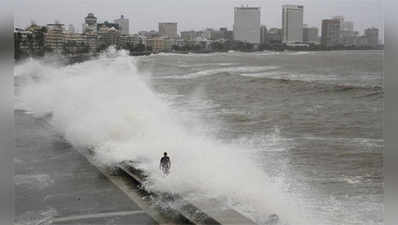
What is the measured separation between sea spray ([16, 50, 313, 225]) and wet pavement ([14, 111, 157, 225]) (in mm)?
412

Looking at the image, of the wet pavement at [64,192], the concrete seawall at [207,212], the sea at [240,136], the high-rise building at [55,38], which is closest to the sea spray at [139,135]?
the sea at [240,136]

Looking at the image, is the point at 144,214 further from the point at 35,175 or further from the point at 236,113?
the point at 236,113

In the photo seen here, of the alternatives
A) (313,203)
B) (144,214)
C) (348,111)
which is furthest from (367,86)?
(144,214)

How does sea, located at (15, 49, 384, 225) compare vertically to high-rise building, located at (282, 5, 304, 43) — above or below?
below

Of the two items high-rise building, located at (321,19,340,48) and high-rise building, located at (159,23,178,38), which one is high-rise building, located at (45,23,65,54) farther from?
high-rise building, located at (321,19,340,48)

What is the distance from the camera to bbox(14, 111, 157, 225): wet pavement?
4.10m

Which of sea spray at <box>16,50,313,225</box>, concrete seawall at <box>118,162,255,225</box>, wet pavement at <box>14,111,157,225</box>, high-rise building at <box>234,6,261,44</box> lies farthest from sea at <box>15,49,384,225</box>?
high-rise building at <box>234,6,261,44</box>

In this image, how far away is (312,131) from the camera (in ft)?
32.2

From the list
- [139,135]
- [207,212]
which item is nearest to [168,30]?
[139,135]

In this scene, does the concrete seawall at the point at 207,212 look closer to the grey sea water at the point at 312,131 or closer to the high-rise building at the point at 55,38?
the grey sea water at the point at 312,131

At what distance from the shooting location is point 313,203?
194 inches

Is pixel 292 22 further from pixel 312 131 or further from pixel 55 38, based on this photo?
pixel 55 38

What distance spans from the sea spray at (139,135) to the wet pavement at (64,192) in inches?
16.2

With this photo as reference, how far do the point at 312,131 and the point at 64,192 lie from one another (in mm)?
6079
